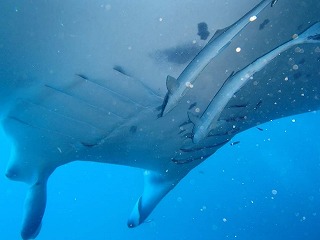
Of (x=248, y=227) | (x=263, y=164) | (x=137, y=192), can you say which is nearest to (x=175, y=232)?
(x=137, y=192)

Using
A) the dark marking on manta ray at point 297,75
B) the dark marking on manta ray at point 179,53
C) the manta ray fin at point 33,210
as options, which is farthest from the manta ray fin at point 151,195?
the dark marking on manta ray at point 179,53

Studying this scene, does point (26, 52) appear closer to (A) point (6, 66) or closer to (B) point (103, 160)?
(A) point (6, 66)

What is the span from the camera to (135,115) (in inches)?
94.9

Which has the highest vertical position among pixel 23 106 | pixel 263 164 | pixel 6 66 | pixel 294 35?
pixel 294 35

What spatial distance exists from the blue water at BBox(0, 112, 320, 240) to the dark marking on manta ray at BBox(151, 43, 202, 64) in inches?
1521

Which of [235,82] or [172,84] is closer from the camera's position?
[172,84]

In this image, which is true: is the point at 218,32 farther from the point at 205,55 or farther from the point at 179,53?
the point at 179,53

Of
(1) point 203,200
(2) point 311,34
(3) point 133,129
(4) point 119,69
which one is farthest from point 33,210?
(1) point 203,200

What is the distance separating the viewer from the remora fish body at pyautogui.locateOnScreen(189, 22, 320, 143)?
6.46 ft

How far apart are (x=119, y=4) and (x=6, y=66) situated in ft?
3.04

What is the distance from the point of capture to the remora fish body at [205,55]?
1765 millimetres

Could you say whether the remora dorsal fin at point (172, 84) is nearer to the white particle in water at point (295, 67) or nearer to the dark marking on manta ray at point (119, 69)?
the dark marking on manta ray at point (119, 69)

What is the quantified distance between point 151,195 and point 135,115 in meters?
1.71

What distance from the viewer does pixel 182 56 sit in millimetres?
1966
